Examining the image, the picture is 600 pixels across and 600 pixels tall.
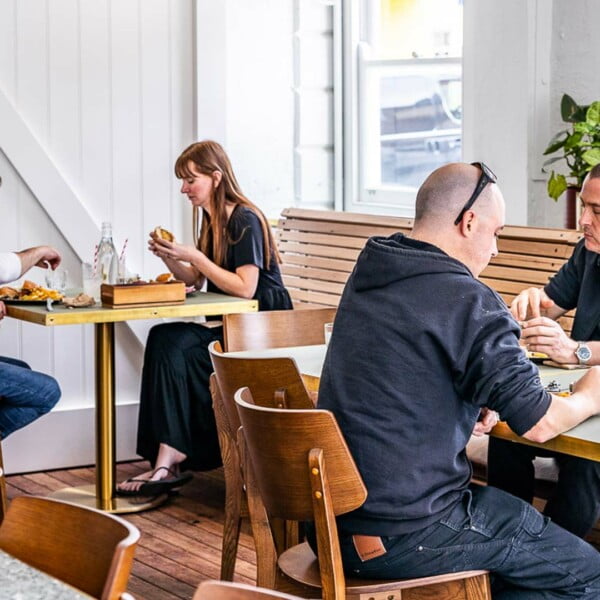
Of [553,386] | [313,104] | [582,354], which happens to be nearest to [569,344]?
[582,354]

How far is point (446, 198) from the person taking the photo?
109 inches

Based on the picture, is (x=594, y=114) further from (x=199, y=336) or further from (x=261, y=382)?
(x=261, y=382)

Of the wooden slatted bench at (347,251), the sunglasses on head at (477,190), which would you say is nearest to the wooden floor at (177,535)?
the wooden slatted bench at (347,251)

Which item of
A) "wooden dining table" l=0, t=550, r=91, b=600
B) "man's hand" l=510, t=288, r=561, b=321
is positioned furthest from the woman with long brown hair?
"wooden dining table" l=0, t=550, r=91, b=600

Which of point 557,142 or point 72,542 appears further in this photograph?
point 557,142

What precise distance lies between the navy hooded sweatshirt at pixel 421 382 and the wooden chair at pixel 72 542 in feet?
3.08

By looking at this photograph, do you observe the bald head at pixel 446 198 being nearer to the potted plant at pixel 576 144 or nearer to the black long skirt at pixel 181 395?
the potted plant at pixel 576 144

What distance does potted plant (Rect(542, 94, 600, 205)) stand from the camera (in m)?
5.05

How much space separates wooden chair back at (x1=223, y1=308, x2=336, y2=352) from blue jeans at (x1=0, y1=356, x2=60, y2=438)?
111 cm

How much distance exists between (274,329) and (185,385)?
1.25 meters

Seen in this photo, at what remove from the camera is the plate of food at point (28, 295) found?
4893 millimetres

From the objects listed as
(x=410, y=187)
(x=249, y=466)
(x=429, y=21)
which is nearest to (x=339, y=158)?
(x=410, y=187)

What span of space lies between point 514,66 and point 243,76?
5.76 feet

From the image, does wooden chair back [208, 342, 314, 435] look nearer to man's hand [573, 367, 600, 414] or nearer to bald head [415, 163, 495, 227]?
bald head [415, 163, 495, 227]
